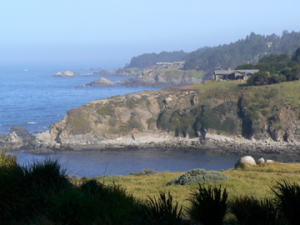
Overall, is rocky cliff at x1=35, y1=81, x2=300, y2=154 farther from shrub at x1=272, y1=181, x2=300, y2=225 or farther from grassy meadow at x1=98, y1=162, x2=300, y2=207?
shrub at x1=272, y1=181, x2=300, y2=225

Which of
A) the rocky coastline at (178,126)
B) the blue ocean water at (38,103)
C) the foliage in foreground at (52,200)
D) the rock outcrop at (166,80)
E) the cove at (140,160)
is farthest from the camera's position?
the rock outcrop at (166,80)

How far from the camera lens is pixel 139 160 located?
55000 mm

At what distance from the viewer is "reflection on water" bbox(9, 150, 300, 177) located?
49.0 metres

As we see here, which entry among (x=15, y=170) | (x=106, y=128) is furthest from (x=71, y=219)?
(x=106, y=128)

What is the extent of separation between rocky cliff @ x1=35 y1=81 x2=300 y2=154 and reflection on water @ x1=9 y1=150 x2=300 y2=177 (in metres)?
4.10

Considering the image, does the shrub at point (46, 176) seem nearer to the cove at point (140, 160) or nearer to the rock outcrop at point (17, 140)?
the cove at point (140, 160)

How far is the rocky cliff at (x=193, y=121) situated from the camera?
64.8 metres

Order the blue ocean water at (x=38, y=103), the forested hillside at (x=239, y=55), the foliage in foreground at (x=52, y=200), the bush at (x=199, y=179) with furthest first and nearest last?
the forested hillside at (x=239, y=55), the blue ocean water at (x=38, y=103), the bush at (x=199, y=179), the foliage in foreground at (x=52, y=200)

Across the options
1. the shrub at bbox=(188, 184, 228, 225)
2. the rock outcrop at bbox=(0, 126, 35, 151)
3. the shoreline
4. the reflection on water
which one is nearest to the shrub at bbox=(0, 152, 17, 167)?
the shrub at bbox=(188, 184, 228, 225)

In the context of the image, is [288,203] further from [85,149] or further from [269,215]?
[85,149]

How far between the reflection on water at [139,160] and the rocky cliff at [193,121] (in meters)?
4.10

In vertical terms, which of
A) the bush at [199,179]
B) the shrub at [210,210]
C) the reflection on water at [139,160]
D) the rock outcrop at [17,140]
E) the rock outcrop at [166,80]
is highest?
the shrub at [210,210]

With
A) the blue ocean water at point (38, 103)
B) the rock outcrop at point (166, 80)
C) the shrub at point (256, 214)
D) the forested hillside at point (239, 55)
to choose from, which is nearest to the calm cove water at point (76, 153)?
the blue ocean water at point (38, 103)

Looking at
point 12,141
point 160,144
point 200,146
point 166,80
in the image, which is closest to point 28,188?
point 200,146
